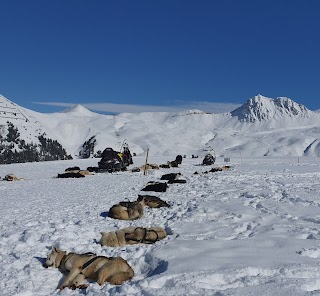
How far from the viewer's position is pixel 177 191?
55.4 feet

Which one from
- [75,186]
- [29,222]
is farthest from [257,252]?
[75,186]

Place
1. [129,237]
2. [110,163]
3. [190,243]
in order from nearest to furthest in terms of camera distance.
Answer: [190,243] → [129,237] → [110,163]

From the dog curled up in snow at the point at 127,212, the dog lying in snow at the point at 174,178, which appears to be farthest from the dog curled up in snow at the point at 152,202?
the dog lying in snow at the point at 174,178

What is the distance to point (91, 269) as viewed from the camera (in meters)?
6.63

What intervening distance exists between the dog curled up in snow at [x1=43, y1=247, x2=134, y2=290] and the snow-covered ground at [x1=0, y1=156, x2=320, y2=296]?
156mm

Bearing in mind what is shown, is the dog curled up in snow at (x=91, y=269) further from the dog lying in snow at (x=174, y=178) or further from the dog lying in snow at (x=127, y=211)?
the dog lying in snow at (x=174, y=178)

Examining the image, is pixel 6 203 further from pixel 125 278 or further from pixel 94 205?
pixel 125 278

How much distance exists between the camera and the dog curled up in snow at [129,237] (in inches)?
332

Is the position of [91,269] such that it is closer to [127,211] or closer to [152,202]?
[127,211]

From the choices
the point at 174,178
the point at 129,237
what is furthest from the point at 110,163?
the point at 129,237

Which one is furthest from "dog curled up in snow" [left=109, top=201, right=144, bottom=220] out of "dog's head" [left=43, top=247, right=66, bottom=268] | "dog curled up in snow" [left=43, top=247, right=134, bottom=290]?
"dog curled up in snow" [left=43, top=247, right=134, bottom=290]

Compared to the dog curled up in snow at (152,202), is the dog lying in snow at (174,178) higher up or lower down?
higher up

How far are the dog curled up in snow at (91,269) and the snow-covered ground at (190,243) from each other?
6.1 inches

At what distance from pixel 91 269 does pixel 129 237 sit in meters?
2.01
